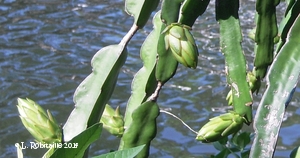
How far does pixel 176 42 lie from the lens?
922 mm

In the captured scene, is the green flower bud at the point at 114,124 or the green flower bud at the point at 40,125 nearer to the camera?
the green flower bud at the point at 40,125

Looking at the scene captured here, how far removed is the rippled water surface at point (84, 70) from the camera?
233cm

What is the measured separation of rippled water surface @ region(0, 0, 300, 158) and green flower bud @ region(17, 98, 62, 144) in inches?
48.8

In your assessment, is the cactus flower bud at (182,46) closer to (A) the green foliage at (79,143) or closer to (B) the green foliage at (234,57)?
(B) the green foliage at (234,57)

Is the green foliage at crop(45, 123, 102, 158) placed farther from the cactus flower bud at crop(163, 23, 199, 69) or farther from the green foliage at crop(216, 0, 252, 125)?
the green foliage at crop(216, 0, 252, 125)

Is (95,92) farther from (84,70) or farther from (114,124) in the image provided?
(84,70)

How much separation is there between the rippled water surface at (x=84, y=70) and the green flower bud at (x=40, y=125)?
4.06ft

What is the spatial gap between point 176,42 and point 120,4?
3.24m

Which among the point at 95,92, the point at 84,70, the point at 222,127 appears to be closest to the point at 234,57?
the point at 222,127

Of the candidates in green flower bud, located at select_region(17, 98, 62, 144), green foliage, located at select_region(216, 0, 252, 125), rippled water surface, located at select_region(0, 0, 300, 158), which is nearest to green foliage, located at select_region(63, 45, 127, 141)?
green flower bud, located at select_region(17, 98, 62, 144)

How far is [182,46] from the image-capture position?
92 cm

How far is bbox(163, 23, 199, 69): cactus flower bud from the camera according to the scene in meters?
0.92

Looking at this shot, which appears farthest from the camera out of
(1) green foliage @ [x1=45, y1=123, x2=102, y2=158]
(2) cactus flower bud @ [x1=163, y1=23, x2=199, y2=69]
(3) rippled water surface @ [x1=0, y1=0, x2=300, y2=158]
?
(3) rippled water surface @ [x1=0, y1=0, x2=300, y2=158]

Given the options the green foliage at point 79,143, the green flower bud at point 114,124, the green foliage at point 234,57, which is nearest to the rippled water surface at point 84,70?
the green flower bud at point 114,124
